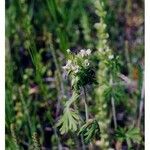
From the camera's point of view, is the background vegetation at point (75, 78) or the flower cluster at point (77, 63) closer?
the flower cluster at point (77, 63)

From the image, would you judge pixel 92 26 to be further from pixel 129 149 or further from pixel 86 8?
pixel 129 149

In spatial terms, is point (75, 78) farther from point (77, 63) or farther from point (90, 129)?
point (90, 129)

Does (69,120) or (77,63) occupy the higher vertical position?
(77,63)

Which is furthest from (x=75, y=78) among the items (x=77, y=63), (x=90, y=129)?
(x=90, y=129)

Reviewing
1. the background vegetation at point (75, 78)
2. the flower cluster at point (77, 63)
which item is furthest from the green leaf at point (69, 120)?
the flower cluster at point (77, 63)

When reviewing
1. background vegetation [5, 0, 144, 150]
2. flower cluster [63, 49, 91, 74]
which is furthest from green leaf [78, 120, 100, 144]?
flower cluster [63, 49, 91, 74]

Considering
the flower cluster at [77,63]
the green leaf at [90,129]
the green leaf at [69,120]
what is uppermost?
the flower cluster at [77,63]

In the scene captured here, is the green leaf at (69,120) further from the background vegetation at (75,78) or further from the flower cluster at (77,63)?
A: the flower cluster at (77,63)

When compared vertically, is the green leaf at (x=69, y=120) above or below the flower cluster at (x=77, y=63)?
below
